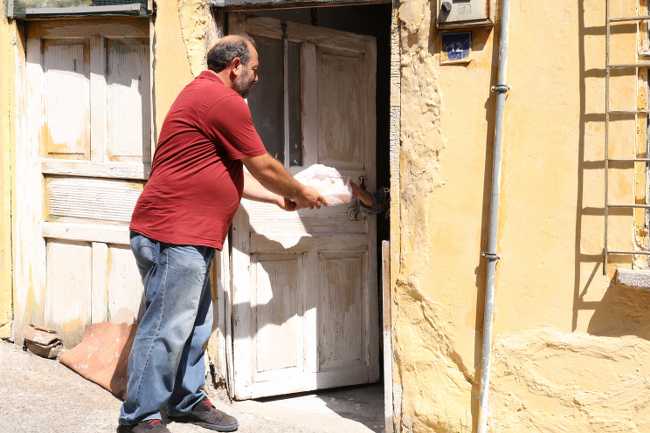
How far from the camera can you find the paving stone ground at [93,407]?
4273 mm

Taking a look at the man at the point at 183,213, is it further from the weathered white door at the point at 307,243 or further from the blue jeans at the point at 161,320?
the weathered white door at the point at 307,243

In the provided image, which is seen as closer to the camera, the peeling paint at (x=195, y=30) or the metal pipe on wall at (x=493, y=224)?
the metal pipe on wall at (x=493, y=224)

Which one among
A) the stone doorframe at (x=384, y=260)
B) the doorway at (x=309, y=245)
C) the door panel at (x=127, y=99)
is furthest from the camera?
the door panel at (x=127, y=99)

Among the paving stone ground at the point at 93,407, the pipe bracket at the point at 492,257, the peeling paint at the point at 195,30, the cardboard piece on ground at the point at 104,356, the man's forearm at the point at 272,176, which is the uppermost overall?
the peeling paint at the point at 195,30

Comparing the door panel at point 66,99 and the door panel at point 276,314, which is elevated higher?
the door panel at point 66,99

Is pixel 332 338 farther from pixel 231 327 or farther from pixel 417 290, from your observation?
pixel 417 290

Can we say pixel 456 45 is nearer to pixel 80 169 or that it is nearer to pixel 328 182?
pixel 328 182

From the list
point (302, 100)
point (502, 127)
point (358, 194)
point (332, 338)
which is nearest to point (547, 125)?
point (502, 127)

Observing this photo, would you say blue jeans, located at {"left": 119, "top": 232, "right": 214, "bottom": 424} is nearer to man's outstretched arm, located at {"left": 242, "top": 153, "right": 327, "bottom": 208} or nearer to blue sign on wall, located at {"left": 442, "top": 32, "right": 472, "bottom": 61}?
man's outstretched arm, located at {"left": 242, "top": 153, "right": 327, "bottom": 208}

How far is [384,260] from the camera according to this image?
427 cm

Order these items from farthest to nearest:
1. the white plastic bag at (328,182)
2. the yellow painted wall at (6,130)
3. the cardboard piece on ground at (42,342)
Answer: the yellow painted wall at (6,130), the cardboard piece on ground at (42,342), the white plastic bag at (328,182)

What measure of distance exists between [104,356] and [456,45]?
272 cm

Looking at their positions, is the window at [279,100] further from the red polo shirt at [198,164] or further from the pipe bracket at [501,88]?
the pipe bracket at [501,88]

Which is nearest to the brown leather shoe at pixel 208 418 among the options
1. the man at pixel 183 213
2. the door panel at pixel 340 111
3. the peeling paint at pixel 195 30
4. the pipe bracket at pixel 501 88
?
the man at pixel 183 213
